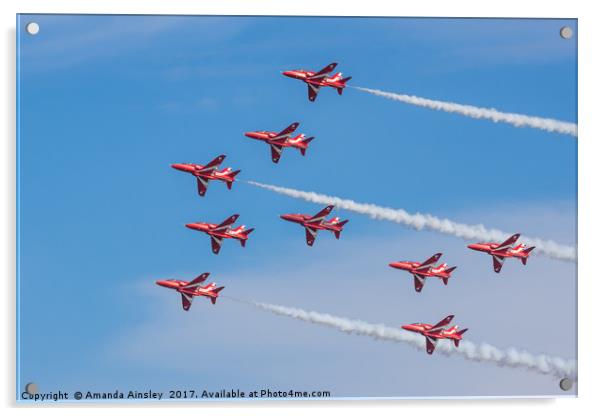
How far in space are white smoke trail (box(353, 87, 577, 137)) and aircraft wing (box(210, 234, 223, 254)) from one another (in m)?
3.99

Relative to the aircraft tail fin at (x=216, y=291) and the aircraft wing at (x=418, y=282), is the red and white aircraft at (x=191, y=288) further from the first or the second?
the aircraft wing at (x=418, y=282)

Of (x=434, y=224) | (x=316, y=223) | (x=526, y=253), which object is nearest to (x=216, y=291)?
(x=316, y=223)

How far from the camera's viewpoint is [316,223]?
29.3 metres

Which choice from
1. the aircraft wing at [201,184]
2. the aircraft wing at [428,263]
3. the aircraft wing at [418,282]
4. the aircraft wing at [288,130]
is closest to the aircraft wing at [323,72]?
the aircraft wing at [288,130]

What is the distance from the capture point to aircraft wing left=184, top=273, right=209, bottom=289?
93.8 feet

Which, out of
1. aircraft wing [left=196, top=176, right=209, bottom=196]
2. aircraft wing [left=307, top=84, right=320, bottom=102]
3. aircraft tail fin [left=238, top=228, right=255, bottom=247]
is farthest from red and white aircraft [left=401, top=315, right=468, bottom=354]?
aircraft wing [left=307, top=84, right=320, bottom=102]

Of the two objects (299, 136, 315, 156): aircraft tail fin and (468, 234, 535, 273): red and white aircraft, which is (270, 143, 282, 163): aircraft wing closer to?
(299, 136, 315, 156): aircraft tail fin

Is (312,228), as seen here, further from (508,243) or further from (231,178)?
(508,243)

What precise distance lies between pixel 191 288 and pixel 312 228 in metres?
2.65
